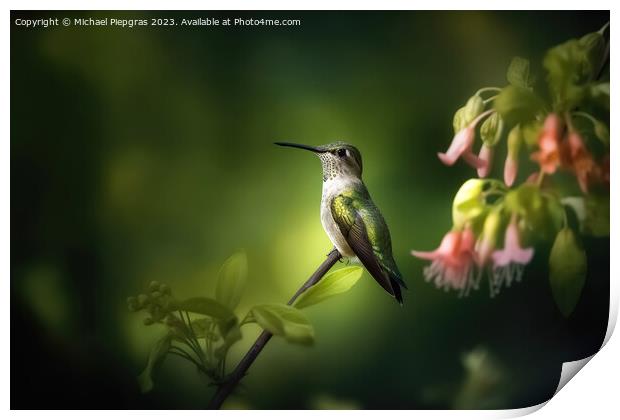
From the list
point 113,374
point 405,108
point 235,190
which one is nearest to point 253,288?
point 235,190

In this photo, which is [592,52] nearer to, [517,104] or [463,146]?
[517,104]

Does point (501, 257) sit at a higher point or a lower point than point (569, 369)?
higher

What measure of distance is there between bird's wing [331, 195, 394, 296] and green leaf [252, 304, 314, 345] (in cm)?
21

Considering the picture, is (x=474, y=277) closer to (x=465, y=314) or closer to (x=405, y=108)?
(x=465, y=314)

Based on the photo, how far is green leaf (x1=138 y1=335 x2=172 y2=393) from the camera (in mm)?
2414

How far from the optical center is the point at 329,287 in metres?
2.43

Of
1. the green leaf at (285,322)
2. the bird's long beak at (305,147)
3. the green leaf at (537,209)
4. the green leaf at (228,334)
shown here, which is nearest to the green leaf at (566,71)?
the green leaf at (537,209)

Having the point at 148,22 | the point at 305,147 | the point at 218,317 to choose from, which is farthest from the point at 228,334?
the point at 148,22

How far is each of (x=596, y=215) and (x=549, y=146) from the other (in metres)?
0.21

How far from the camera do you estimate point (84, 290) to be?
7.86ft

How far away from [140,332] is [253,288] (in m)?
0.29

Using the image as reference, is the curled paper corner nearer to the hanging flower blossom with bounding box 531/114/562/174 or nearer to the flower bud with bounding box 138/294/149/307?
the hanging flower blossom with bounding box 531/114/562/174

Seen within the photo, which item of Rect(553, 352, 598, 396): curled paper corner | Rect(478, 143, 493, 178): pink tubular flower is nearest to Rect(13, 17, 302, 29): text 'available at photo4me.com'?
Rect(478, 143, 493, 178): pink tubular flower

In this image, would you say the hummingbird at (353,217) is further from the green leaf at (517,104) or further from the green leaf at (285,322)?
the green leaf at (517,104)
